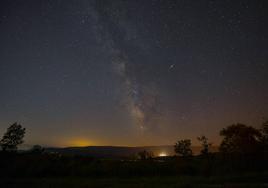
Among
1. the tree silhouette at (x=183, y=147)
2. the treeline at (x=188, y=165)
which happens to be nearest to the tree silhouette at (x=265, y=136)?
the treeline at (x=188, y=165)

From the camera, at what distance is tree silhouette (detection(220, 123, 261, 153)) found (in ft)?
145

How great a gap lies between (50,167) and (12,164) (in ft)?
20.6

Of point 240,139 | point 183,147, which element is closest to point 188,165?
point 240,139

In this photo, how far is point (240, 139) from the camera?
148 feet

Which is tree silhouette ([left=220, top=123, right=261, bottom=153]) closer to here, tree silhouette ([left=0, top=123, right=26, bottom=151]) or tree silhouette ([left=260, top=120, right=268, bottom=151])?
tree silhouette ([left=260, top=120, right=268, bottom=151])

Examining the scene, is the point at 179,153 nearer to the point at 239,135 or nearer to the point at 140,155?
the point at 140,155

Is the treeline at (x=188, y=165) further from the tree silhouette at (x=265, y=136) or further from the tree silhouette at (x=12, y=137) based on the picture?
the tree silhouette at (x=12, y=137)

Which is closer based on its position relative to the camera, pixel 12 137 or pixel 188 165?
pixel 188 165

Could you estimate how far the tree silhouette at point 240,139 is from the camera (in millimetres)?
44281

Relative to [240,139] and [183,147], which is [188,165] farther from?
[183,147]

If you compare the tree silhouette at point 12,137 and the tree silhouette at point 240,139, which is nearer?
the tree silhouette at point 240,139

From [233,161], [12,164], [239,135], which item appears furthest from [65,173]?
[239,135]

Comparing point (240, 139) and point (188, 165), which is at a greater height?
point (240, 139)

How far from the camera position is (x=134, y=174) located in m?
40.4
